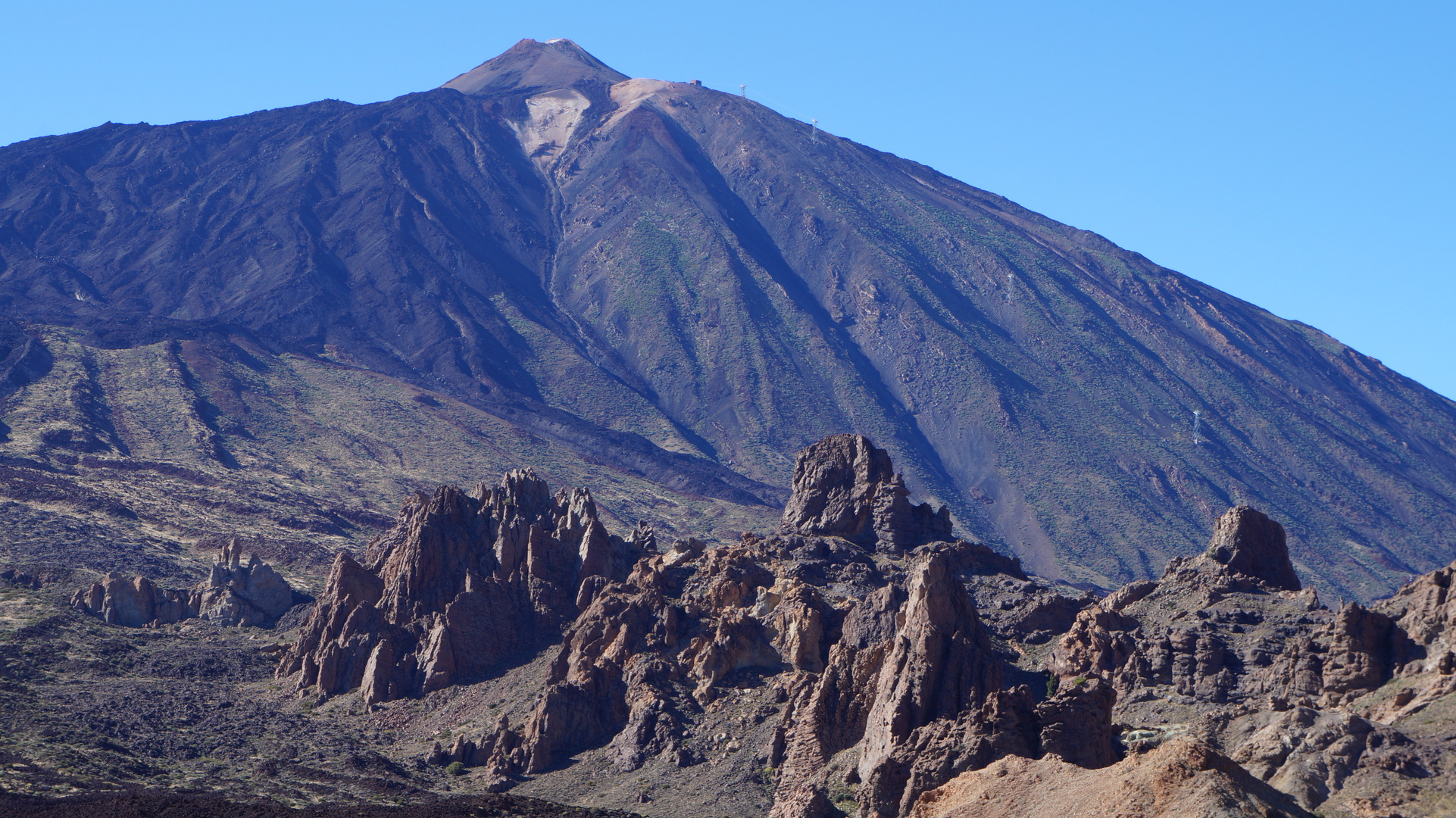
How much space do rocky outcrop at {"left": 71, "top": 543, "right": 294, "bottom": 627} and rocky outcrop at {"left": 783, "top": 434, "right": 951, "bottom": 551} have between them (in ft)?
104

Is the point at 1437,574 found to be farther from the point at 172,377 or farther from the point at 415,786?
the point at 172,377

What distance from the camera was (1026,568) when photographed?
175 metres

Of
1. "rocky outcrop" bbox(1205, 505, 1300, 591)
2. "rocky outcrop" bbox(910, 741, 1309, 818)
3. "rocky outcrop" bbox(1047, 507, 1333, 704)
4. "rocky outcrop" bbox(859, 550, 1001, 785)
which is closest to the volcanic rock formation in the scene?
"rocky outcrop" bbox(859, 550, 1001, 785)

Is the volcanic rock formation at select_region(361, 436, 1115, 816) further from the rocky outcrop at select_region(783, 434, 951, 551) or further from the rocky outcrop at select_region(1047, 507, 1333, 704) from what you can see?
the rocky outcrop at select_region(1047, 507, 1333, 704)

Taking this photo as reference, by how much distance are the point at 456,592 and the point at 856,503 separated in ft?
68.5

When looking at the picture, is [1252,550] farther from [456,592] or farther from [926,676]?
[456,592]

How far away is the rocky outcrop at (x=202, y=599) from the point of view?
295 feet

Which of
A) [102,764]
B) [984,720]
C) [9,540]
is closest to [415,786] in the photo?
[102,764]

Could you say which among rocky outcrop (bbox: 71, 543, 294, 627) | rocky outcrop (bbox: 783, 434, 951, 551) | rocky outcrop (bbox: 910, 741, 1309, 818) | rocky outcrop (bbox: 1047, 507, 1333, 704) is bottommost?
rocky outcrop (bbox: 71, 543, 294, 627)

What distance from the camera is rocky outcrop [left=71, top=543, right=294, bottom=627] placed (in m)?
89.9

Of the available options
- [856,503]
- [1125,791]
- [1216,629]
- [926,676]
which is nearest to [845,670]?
[926,676]

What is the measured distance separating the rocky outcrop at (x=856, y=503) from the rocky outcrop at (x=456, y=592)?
10132 mm

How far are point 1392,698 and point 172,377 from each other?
464 feet

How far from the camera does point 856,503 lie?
83375mm
